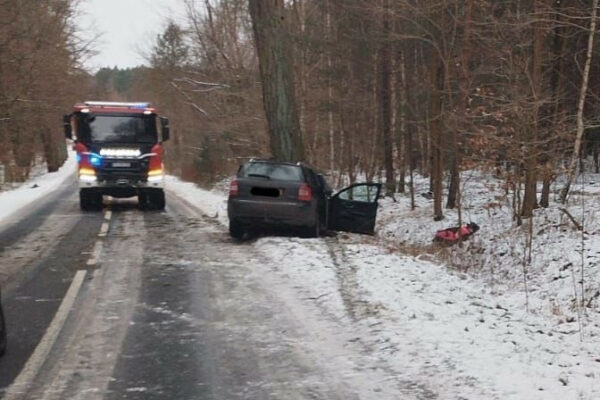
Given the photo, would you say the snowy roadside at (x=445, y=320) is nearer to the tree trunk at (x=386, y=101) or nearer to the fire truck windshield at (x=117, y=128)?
the fire truck windshield at (x=117, y=128)

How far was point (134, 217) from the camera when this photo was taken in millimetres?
16234

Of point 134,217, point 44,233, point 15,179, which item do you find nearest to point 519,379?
point 44,233

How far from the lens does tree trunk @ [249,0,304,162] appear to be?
48.1ft

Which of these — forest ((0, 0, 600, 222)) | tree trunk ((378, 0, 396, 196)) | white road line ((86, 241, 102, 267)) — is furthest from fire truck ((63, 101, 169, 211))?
tree trunk ((378, 0, 396, 196))

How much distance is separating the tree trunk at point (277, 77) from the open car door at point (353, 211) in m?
2.60

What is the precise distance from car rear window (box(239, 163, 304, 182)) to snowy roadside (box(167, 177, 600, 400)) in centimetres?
119

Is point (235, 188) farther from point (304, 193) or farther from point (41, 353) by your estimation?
point (41, 353)

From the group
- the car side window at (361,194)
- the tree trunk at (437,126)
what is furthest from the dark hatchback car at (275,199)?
the tree trunk at (437,126)

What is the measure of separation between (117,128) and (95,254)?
7.06 m

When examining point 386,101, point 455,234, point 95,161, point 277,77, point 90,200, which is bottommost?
point 455,234

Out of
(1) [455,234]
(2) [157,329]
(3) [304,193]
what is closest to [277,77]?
(3) [304,193]

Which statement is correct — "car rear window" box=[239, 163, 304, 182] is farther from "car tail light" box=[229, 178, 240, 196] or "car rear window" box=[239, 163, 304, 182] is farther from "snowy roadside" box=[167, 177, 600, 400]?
"snowy roadside" box=[167, 177, 600, 400]

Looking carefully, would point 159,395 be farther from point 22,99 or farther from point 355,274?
point 22,99

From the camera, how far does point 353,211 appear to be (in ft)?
42.4
